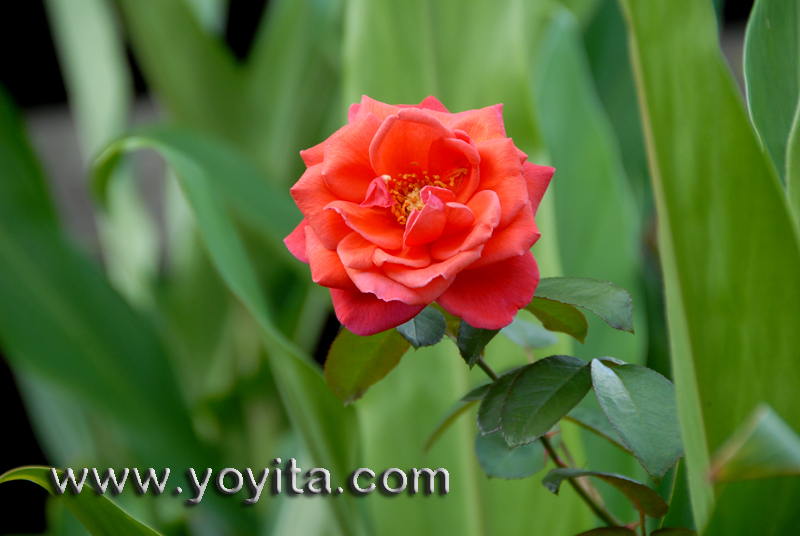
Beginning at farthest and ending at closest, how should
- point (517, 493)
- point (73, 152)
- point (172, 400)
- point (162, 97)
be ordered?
1. point (73, 152)
2. point (162, 97)
3. point (172, 400)
4. point (517, 493)

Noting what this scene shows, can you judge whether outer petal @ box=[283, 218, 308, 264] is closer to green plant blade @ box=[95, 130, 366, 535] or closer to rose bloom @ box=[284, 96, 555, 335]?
rose bloom @ box=[284, 96, 555, 335]

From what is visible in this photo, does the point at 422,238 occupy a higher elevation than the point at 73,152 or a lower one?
higher

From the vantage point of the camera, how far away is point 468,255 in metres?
0.14

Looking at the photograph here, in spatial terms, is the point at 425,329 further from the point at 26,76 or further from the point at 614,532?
the point at 26,76

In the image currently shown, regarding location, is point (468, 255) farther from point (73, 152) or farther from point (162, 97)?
point (73, 152)

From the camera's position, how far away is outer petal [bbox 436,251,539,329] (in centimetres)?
15

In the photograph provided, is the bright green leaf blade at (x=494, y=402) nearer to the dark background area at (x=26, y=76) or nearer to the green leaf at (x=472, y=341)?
the green leaf at (x=472, y=341)

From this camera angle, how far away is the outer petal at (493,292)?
145 mm

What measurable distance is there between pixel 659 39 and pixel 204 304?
0.64 m

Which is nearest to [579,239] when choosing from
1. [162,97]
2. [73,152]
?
[162,97]

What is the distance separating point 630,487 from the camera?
185mm

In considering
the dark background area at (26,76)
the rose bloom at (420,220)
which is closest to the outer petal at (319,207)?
the rose bloom at (420,220)

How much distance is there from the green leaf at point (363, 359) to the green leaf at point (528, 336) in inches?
2.1

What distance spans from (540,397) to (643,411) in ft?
0.09
